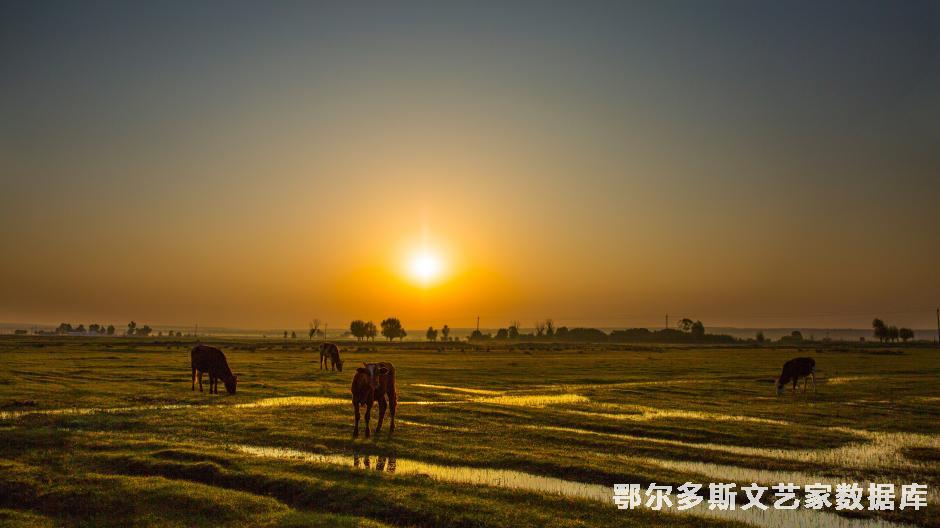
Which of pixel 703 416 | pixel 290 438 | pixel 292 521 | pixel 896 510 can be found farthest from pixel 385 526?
pixel 703 416

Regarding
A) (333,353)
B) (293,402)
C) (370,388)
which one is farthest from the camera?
(333,353)

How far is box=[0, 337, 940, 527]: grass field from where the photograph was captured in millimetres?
12102

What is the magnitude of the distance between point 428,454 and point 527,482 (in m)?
3.74

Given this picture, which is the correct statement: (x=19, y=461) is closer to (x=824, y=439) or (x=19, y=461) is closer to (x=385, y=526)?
(x=385, y=526)

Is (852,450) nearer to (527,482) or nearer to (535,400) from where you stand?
(527,482)

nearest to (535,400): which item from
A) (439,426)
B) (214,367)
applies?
(439,426)

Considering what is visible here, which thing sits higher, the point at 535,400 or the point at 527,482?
the point at 527,482

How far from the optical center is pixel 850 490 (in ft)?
47.1

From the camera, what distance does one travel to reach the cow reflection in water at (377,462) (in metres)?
15.6

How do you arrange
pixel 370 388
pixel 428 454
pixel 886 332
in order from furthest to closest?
pixel 886 332
pixel 370 388
pixel 428 454

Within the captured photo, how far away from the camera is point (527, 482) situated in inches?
576

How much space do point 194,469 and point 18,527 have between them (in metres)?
4.09

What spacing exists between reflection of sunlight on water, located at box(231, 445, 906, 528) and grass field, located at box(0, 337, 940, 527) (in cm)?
7

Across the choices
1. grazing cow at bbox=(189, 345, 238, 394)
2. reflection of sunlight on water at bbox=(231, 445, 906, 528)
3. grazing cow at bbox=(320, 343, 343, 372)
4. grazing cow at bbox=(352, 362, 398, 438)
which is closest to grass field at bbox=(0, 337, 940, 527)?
reflection of sunlight on water at bbox=(231, 445, 906, 528)
